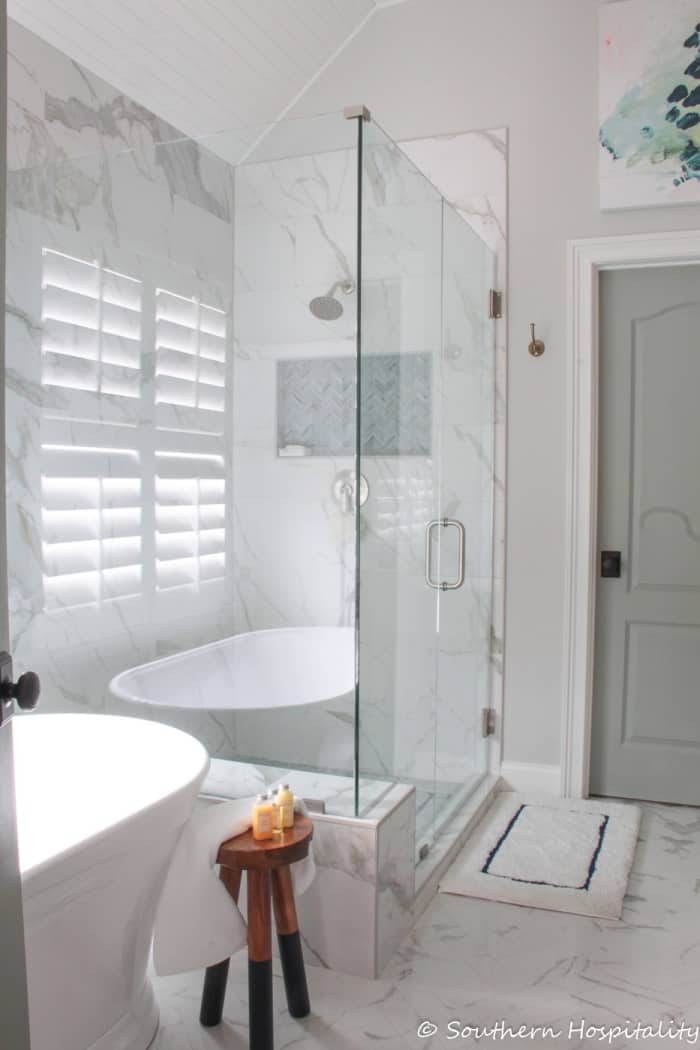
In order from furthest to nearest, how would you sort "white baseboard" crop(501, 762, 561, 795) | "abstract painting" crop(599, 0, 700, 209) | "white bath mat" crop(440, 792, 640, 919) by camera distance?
1. "white baseboard" crop(501, 762, 561, 795)
2. "abstract painting" crop(599, 0, 700, 209)
3. "white bath mat" crop(440, 792, 640, 919)

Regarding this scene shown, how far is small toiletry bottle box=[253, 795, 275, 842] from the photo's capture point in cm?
195

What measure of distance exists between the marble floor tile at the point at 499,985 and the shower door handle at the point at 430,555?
0.91 metres

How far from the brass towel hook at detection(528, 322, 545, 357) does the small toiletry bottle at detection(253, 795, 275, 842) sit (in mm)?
2119

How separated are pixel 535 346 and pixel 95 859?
8.24ft

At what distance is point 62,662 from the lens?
7.75ft

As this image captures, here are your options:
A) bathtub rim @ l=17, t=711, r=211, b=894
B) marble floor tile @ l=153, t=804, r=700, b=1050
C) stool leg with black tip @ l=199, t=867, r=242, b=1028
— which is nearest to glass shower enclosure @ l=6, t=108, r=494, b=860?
Result: bathtub rim @ l=17, t=711, r=211, b=894

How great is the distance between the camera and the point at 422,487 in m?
2.65

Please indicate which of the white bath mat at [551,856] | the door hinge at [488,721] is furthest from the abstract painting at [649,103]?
the white bath mat at [551,856]

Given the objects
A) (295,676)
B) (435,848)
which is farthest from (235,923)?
(435,848)

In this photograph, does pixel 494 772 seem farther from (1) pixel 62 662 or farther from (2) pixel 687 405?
(1) pixel 62 662

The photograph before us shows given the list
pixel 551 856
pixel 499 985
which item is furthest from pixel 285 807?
pixel 551 856

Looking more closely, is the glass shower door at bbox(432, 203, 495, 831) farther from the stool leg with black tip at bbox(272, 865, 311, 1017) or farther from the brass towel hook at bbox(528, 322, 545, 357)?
the stool leg with black tip at bbox(272, 865, 311, 1017)

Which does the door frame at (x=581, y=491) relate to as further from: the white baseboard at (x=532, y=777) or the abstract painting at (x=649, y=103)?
the abstract painting at (x=649, y=103)

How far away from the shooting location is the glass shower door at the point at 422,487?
2.26 metres
